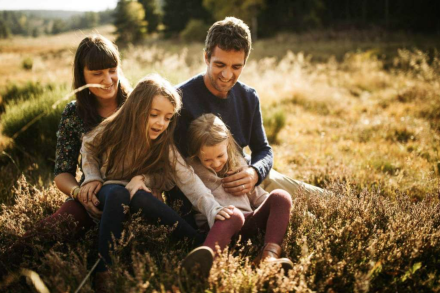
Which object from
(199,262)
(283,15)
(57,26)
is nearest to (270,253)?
(199,262)

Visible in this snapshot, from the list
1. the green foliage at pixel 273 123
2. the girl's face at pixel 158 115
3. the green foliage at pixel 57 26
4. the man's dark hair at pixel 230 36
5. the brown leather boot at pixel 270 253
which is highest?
the green foliage at pixel 57 26

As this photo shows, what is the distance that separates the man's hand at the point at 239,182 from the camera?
101 inches

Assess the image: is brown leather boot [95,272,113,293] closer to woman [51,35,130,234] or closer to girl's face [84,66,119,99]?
woman [51,35,130,234]

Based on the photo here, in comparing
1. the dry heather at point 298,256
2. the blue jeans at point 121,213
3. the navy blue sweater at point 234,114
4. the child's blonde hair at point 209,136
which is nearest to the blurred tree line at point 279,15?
the navy blue sweater at point 234,114

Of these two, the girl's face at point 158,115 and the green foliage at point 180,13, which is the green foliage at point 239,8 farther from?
the girl's face at point 158,115

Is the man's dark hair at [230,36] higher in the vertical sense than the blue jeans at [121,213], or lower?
higher

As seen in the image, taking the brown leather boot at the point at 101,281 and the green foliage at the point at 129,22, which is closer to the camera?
the brown leather boot at the point at 101,281

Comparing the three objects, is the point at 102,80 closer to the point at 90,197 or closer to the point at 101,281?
the point at 90,197

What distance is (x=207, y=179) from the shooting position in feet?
8.75

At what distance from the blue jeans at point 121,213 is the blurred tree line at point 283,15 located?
84.8 feet

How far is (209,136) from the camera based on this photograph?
2553mm

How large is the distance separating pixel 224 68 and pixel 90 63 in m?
1.13

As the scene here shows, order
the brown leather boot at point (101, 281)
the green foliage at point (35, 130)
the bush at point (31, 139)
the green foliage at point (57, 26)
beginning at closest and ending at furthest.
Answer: the brown leather boot at point (101, 281) < the bush at point (31, 139) < the green foliage at point (35, 130) < the green foliage at point (57, 26)

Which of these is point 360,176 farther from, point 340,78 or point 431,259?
point 340,78
